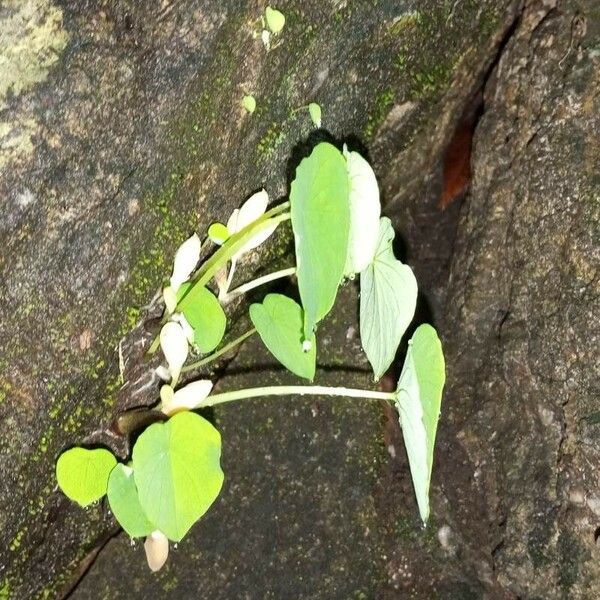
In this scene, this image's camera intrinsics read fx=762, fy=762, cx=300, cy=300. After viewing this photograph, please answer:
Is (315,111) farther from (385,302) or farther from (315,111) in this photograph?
(385,302)

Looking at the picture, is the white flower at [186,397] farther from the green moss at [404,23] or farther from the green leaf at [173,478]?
the green moss at [404,23]

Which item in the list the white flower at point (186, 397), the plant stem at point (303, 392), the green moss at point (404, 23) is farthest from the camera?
the green moss at point (404, 23)

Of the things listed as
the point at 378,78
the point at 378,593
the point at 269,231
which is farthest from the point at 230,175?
the point at 378,593

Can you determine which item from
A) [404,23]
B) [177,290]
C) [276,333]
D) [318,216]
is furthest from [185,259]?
[404,23]

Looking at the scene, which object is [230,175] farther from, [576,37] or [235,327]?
[576,37]

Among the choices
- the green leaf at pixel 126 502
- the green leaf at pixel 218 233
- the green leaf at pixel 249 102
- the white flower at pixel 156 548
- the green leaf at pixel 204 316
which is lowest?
the white flower at pixel 156 548

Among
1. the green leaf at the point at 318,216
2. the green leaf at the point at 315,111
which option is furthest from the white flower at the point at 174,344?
the green leaf at the point at 315,111
